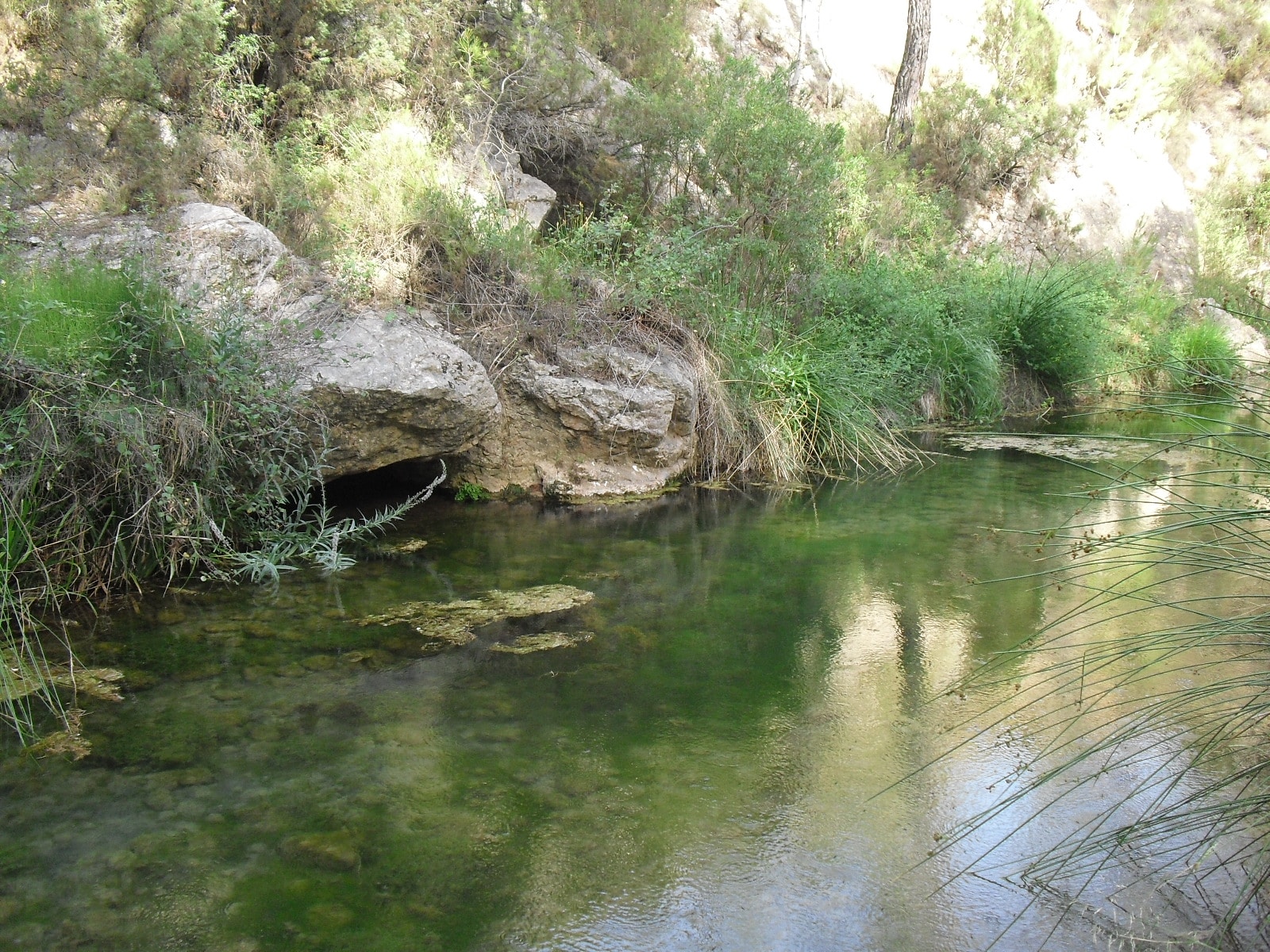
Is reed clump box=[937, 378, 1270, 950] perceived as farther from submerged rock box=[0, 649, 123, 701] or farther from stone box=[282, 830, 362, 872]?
submerged rock box=[0, 649, 123, 701]

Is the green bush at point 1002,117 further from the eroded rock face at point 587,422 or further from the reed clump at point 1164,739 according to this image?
the reed clump at point 1164,739

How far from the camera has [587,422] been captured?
696cm

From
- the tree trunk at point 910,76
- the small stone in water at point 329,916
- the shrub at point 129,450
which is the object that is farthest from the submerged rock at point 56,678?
the tree trunk at point 910,76

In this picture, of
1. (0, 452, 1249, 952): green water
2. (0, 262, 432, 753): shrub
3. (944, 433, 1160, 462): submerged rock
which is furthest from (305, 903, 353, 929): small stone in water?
(944, 433, 1160, 462): submerged rock

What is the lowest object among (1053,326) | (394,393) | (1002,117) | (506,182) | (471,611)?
(471,611)

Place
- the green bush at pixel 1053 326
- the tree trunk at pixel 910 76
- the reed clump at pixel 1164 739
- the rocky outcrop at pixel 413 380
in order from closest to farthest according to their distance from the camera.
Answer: the reed clump at pixel 1164 739, the rocky outcrop at pixel 413 380, the green bush at pixel 1053 326, the tree trunk at pixel 910 76

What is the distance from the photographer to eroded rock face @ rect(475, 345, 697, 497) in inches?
273

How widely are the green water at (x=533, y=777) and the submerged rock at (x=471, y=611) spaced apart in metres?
0.10

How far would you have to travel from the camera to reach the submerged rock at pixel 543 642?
4.27 m

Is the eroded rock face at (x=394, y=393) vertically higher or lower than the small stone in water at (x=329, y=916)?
higher

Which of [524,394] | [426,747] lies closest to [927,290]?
[524,394]

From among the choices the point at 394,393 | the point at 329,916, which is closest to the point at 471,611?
the point at 394,393

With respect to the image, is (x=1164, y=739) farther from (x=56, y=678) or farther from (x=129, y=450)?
(x=129, y=450)

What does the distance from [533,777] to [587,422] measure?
3988 mm
